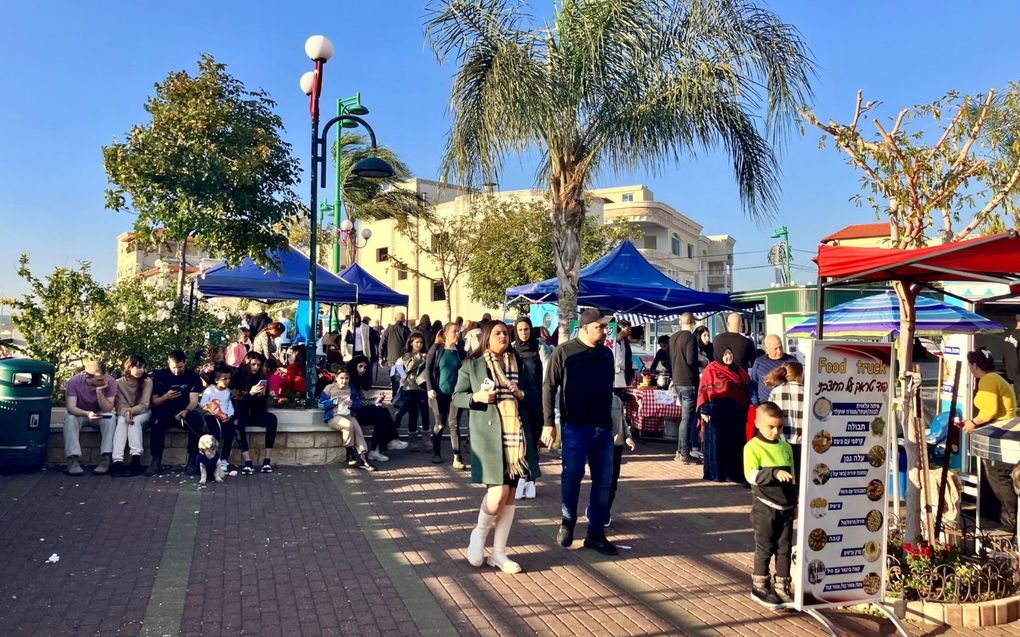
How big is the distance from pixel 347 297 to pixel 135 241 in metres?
3.93

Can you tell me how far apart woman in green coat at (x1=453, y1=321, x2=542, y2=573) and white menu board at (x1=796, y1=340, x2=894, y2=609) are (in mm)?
1873

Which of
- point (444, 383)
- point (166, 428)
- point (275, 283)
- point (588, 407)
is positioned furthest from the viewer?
point (275, 283)

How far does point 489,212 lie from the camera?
114 feet

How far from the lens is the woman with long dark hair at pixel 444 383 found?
30.9 ft

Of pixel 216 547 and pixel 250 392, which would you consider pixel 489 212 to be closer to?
pixel 250 392

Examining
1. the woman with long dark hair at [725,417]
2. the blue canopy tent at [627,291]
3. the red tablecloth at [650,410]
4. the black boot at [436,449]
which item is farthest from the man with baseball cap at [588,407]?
the blue canopy tent at [627,291]

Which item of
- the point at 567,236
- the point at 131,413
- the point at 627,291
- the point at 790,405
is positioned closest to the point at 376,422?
the point at 131,413

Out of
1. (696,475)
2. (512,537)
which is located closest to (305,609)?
(512,537)

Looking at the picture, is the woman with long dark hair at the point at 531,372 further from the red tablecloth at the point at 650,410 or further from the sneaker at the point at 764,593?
the red tablecloth at the point at 650,410

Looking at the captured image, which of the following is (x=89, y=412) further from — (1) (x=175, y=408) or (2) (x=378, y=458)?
(2) (x=378, y=458)

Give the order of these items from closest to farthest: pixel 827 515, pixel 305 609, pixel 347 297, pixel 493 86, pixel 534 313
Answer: pixel 827 515 < pixel 305 609 < pixel 493 86 < pixel 347 297 < pixel 534 313

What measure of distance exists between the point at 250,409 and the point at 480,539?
4.78 m

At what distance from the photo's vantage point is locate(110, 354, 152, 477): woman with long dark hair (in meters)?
8.74

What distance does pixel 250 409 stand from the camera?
940cm
